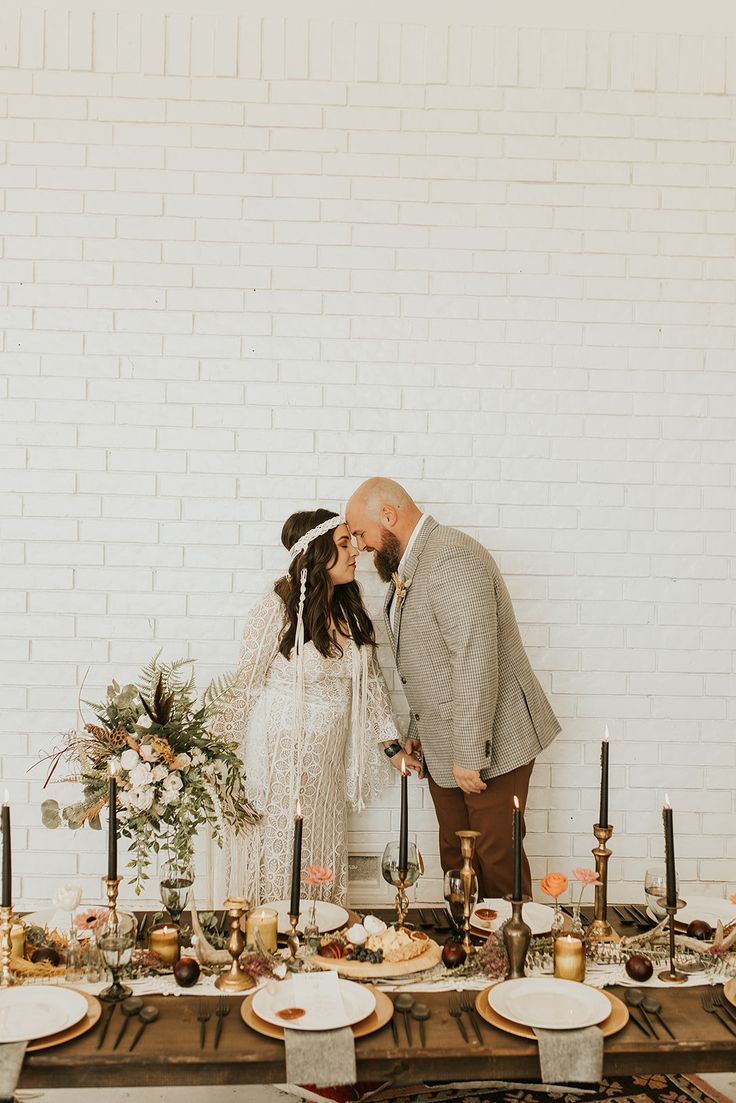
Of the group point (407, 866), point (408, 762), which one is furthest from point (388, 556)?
point (407, 866)

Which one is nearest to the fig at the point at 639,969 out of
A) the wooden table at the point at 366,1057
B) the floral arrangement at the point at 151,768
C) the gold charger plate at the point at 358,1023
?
the wooden table at the point at 366,1057

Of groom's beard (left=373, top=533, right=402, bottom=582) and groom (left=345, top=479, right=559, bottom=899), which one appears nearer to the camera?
groom (left=345, top=479, right=559, bottom=899)

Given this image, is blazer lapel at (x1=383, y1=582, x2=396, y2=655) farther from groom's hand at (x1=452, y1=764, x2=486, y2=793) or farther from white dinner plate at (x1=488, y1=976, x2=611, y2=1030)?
white dinner plate at (x1=488, y1=976, x2=611, y2=1030)

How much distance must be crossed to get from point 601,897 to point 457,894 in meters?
0.36

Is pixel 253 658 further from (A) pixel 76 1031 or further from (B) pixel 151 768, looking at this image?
(A) pixel 76 1031

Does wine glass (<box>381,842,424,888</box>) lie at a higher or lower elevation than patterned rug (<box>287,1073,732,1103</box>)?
higher

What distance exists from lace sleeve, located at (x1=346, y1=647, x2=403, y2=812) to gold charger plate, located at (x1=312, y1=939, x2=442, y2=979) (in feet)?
3.89

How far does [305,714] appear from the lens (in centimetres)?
312

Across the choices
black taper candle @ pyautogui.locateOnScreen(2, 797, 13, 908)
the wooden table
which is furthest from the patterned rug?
black taper candle @ pyautogui.locateOnScreen(2, 797, 13, 908)

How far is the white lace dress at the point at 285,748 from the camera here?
3100 mm

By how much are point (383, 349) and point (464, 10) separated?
1263 millimetres

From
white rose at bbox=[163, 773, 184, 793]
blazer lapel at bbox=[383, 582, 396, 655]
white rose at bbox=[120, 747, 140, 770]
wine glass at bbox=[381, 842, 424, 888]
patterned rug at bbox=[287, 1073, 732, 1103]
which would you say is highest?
blazer lapel at bbox=[383, 582, 396, 655]

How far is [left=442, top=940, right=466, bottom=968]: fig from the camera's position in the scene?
203 cm

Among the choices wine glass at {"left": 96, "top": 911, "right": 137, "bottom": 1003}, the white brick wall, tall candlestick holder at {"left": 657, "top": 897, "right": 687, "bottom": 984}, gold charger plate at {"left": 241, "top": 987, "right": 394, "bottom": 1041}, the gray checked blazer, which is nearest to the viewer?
gold charger plate at {"left": 241, "top": 987, "right": 394, "bottom": 1041}
